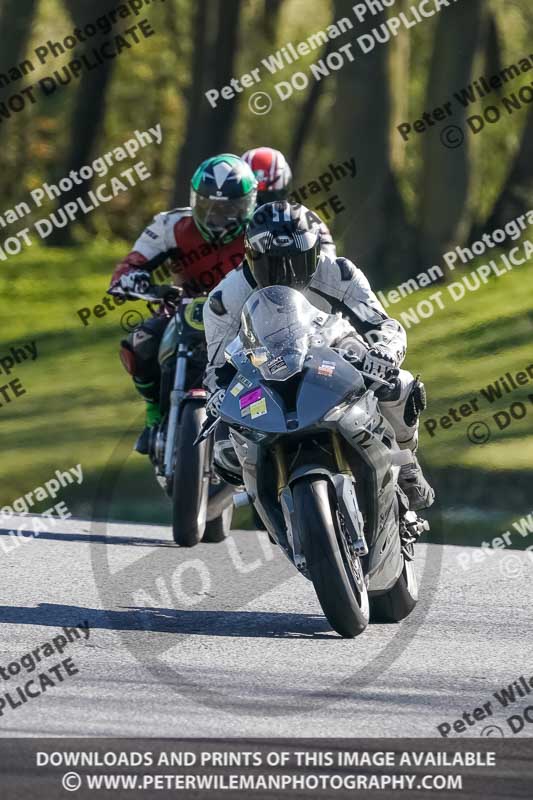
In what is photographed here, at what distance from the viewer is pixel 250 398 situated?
6.34 meters

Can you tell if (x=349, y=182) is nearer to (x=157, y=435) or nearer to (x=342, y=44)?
(x=342, y=44)

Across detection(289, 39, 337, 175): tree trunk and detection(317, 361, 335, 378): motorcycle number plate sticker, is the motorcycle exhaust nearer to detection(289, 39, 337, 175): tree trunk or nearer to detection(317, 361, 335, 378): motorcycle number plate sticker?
detection(317, 361, 335, 378): motorcycle number plate sticker

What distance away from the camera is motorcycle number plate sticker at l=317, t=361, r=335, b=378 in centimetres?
633

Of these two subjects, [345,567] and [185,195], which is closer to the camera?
[345,567]

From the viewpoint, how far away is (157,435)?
9.73 metres

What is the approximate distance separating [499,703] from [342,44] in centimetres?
1426

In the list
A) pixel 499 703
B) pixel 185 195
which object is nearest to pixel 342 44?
pixel 185 195

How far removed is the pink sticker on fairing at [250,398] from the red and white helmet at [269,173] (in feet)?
18.2

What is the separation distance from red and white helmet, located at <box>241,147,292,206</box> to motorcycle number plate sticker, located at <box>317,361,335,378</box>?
18.1ft

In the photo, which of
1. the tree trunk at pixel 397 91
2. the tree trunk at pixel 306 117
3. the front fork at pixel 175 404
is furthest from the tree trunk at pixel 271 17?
the front fork at pixel 175 404

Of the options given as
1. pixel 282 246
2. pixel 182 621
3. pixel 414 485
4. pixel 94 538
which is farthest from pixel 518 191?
pixel 282 246

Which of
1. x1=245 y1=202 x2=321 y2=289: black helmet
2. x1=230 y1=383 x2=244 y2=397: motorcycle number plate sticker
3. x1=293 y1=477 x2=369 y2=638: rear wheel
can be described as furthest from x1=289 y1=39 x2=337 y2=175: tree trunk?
x1=293 y1=477 x2=369 y2=638: rear wheel

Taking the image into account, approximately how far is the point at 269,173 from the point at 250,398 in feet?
18.6

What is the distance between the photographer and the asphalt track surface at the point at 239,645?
218 inches
